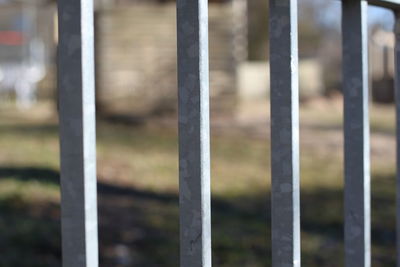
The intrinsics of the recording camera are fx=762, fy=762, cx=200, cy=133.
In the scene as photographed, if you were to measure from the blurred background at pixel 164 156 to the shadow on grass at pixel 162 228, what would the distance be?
0.01m

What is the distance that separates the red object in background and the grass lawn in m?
21.7

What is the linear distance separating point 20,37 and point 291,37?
34245mm

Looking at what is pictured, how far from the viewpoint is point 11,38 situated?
3441cm

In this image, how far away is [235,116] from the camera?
49.0 ft

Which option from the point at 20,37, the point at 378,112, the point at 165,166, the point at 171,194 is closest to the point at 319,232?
the point at 171,194

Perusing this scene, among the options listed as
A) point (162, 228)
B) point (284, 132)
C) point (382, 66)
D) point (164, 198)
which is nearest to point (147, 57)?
point (164, 198)

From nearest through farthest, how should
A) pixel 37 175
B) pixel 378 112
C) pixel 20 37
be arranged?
pixel 37 175 < pixel 378 112 < pixel 20 37

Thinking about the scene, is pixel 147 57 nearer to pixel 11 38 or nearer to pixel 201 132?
pixel 201 132

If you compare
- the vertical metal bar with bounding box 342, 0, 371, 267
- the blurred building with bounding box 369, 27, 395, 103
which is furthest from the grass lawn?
the blurred building with bounding box 369, 27, 395, 103

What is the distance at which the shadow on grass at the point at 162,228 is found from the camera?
4488 mm

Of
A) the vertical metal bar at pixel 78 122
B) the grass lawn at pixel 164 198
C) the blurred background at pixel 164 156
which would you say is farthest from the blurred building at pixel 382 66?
the vertical metal bar at pixel 78 122

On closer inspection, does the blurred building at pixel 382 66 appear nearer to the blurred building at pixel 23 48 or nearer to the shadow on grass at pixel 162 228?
the blurred building at pixel 23 48

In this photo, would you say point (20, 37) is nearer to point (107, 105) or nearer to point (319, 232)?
point (107, 105)

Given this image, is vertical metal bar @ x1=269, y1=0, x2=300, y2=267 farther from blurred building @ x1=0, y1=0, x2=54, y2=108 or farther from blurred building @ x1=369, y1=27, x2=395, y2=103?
blurred building @ x1=0, y1=0, x2=54, y2=108
